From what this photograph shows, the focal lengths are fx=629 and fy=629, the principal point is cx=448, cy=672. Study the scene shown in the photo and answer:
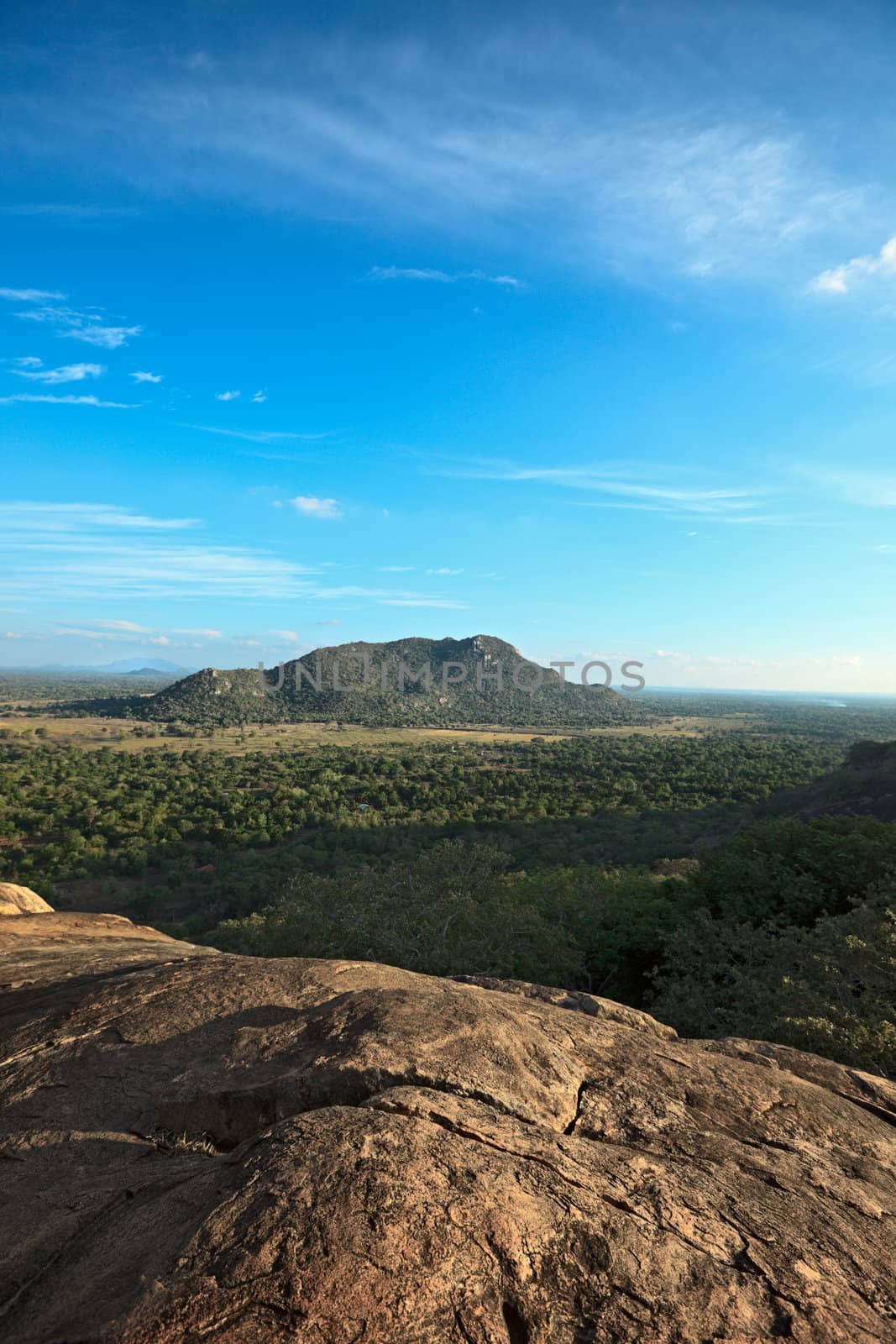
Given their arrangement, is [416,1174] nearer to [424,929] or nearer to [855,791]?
[424,929]

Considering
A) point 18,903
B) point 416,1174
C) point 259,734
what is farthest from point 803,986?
point 259,734

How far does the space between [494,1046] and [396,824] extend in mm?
54440

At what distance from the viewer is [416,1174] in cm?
423

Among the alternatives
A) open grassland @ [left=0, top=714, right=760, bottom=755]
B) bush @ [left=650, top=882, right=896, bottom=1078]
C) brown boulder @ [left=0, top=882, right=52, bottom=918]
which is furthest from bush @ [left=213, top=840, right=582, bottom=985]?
open grassland @ [left=0, top=714, right=760, bottom=755]

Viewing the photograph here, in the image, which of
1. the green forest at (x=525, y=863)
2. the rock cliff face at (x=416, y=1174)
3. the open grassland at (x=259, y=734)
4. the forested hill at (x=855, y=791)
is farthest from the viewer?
the open grassland at (x=259, y=734)

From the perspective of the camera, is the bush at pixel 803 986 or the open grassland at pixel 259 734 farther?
the open grassland at pixel 259 734

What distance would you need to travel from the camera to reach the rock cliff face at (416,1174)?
3566 millimetres

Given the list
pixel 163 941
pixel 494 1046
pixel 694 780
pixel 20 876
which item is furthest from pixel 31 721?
pixel 494 1046

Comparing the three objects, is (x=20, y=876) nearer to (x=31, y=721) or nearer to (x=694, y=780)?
(x=694, y=780)

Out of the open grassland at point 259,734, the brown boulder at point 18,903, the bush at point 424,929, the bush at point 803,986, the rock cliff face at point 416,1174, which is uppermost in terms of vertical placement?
the rock cliff face at point 416,1174

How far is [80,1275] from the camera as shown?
12.9 feet

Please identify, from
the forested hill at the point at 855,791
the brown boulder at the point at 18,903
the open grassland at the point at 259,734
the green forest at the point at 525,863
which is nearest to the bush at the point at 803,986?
the green forest at the point at 525,863

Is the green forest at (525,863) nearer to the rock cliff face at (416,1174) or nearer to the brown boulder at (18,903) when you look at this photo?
the rock cliff face at (416,1174)

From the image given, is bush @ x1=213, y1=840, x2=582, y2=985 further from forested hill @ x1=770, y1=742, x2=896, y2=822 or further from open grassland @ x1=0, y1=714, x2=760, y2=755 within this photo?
open grassland @ x1=0, y1=714, x2=760, y2=755
